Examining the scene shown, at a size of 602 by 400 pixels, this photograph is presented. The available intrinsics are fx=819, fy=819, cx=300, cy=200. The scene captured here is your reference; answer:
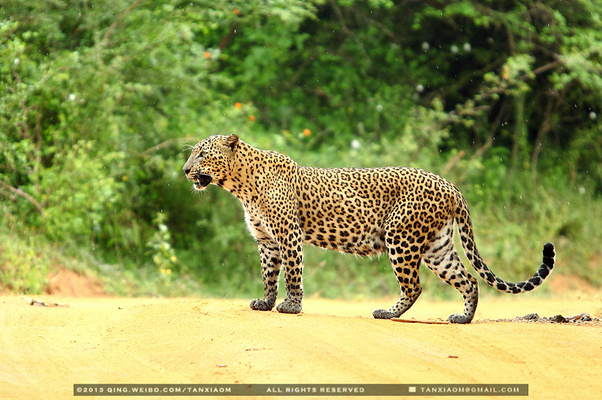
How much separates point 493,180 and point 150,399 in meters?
10.4

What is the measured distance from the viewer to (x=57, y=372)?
5.02 metres

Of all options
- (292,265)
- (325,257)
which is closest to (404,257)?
(292,265)

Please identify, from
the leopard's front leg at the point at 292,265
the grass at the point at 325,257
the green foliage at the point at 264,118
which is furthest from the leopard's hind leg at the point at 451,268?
the green foliage at the point at 264,118

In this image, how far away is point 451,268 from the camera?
7148 mm

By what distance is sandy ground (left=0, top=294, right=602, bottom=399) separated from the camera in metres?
4.85

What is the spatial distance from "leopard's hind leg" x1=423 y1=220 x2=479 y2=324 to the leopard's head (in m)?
1.89

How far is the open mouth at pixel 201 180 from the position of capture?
6969 mm

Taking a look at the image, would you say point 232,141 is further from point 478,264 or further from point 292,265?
point 478,264

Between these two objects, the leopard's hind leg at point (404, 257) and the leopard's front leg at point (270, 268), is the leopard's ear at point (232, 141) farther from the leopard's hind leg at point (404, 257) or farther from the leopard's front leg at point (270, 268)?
the leopard's hind leg at point (404, 257)

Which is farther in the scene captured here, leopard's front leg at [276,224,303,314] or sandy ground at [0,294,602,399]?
leopard's front leg at [276,224,303,314]

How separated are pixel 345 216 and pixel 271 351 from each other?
78.6 inches

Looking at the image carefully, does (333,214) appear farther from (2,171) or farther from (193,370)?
(2,171)

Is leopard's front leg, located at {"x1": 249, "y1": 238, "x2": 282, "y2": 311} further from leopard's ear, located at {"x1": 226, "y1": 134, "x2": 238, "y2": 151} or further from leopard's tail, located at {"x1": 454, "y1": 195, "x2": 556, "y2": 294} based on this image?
leopard's tail, located at {"x1": 454, "y1": 195, "x2": 556, "y2": 294}

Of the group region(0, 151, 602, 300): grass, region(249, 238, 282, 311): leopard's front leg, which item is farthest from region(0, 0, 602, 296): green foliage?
region(249, 238, 282, 311): leopard's front leg
